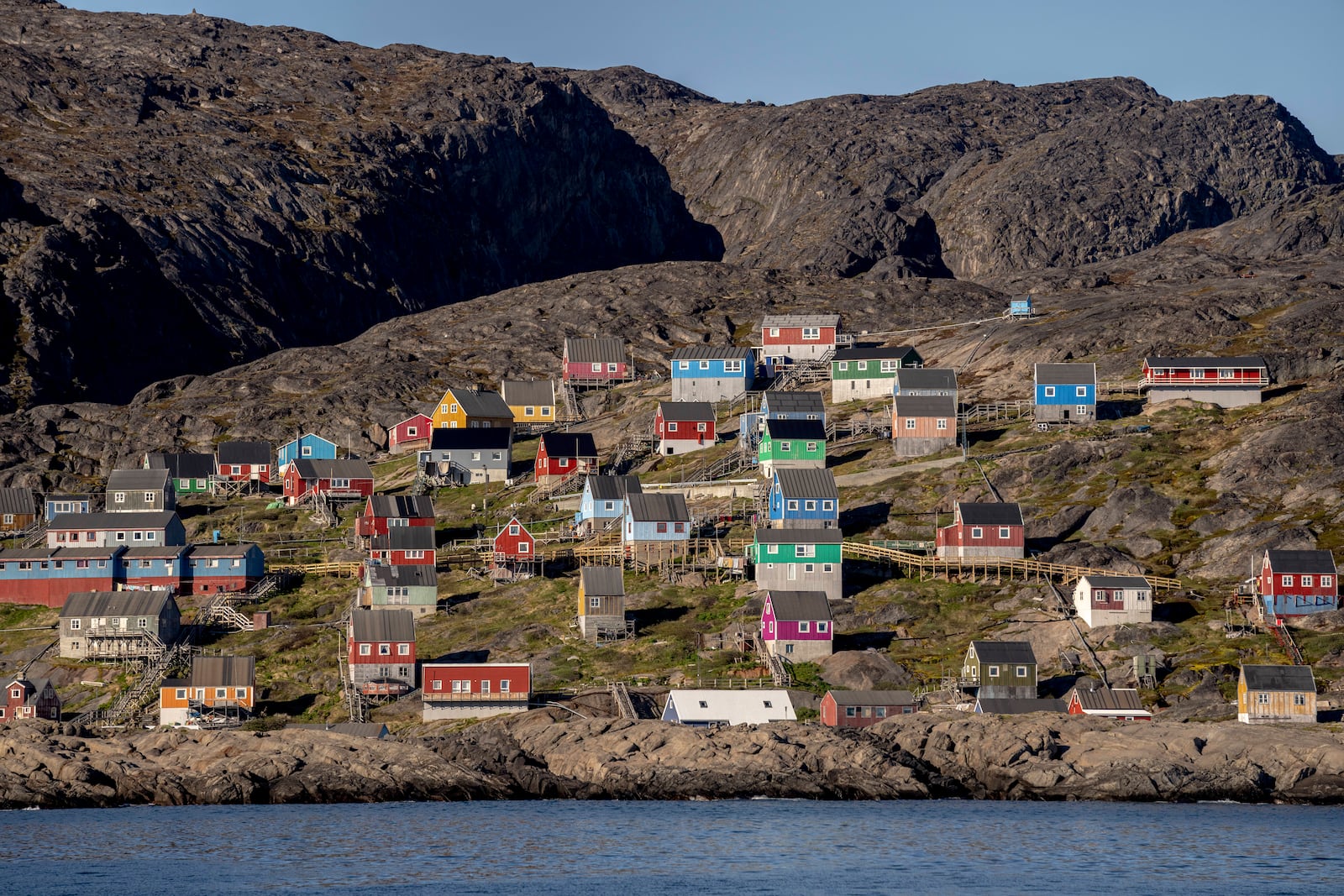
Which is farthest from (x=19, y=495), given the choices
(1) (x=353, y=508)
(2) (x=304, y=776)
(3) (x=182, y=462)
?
(2) (x=304, y=776)

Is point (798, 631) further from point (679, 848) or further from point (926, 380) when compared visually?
point (926, 380)

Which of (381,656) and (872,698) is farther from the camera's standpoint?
(381,656)

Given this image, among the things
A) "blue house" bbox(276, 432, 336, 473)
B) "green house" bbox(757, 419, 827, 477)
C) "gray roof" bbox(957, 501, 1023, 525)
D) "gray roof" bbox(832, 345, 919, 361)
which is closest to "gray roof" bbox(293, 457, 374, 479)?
"blue house" bbox(276, 432, 336, 473)

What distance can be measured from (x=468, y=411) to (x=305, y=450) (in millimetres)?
14965

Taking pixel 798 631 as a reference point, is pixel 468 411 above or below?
above

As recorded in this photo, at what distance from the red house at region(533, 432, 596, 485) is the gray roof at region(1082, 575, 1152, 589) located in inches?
2029

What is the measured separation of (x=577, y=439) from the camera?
15100 cm

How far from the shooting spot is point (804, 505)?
123m

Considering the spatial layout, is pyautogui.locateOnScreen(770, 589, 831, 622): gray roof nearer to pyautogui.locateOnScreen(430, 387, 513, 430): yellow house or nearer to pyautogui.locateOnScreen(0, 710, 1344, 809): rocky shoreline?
pyautogui.locateOnScreen(0, 710, 1344, 809): rocky shoreline

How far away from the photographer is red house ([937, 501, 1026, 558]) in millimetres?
117500

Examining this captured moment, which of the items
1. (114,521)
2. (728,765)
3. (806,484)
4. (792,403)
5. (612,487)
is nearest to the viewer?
(728,765)

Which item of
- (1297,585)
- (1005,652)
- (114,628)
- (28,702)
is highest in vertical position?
(1297,585)

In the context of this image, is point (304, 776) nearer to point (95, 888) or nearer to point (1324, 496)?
point (95, 888)

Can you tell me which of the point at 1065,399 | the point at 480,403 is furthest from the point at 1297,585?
the point at 480,403
